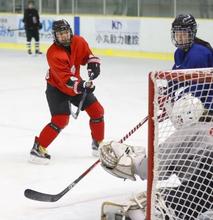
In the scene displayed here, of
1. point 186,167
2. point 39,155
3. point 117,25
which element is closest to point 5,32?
point 117,25

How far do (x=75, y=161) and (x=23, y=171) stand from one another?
39 centimetres

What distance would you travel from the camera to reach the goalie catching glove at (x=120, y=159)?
2.74m

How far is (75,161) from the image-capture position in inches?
163

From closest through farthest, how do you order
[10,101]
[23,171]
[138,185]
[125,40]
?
[138,185] → [23,171] → [10,101] → [125,40]

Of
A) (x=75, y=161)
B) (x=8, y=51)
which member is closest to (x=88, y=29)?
(x=8, y=51)

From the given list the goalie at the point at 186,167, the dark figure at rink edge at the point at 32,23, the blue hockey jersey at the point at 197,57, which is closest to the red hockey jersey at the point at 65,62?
the blue hockey jersey at the point at 197,57

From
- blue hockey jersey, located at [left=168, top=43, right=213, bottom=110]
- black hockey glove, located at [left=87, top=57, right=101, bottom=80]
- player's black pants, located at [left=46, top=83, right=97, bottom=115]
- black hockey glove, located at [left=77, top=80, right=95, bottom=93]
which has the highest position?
blue hockey jersey, located at [left=168, top=43, right=213, bottom=110]

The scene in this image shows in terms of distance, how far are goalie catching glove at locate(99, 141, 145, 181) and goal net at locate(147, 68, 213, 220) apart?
190 mm

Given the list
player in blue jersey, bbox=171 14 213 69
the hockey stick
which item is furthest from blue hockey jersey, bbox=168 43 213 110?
the hockey stick

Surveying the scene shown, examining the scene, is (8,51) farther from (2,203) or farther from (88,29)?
(2,203)

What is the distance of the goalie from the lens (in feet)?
8.39

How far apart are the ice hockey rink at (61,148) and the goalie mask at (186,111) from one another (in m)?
0.72

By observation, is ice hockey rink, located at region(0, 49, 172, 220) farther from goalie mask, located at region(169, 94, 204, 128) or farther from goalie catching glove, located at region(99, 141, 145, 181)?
goalie mask, located at region(169, 94, 204, 128)

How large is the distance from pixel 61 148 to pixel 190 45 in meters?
1.61
